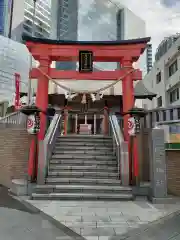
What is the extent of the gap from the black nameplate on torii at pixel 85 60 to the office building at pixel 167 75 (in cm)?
1903

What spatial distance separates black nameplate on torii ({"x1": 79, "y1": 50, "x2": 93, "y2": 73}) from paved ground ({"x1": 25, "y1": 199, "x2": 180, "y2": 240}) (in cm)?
602

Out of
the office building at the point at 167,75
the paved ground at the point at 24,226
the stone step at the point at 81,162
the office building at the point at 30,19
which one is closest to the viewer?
the paved ground at the point at 24,226

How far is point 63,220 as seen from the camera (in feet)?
16.8

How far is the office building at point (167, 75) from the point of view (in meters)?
26.4

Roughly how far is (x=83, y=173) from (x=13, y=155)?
10.7ft

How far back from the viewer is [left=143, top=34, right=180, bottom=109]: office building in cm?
2641

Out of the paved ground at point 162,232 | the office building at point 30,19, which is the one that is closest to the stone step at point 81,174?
the paved ground at point 162,232

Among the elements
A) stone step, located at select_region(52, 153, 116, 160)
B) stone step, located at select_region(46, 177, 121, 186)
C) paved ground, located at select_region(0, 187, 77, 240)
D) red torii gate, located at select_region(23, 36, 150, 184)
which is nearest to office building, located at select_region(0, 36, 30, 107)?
red torii gate, located at select_region(23, 36, 150, 184)

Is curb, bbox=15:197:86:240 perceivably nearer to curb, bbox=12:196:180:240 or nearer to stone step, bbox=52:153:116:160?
curb, bbox=12:196:180:240

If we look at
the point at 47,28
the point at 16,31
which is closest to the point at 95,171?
the point at 16,31

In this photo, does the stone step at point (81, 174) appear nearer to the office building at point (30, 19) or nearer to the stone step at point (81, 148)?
the stone step at point (81, 148)

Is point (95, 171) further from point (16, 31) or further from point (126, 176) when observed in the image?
point (16, 31)

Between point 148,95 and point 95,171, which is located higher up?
point 148,95

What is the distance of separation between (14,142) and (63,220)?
5093mm
